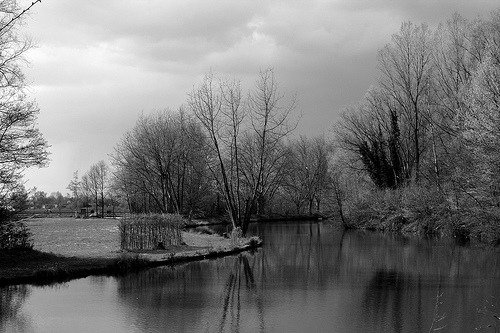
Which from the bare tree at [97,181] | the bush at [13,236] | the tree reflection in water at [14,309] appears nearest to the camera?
the tree reflection in water at [14,309]

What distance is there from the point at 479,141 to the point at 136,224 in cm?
1697

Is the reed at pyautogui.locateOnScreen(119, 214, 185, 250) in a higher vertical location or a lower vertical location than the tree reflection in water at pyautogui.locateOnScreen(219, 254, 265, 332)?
higher

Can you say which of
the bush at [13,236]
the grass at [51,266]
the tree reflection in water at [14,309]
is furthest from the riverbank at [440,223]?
the tree reflection in water at [14,309]

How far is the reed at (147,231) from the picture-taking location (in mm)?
23812

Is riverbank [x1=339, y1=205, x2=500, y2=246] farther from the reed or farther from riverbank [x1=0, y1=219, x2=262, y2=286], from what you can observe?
the reed

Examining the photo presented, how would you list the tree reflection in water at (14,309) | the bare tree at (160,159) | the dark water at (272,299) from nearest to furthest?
the tree reflection in water at (14,309) → the dark water at (272,299) → the bare tree at (160,159)

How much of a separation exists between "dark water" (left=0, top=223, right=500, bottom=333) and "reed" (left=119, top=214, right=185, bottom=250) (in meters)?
3.80

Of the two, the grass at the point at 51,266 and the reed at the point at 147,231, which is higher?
the reed at the point at 147,231

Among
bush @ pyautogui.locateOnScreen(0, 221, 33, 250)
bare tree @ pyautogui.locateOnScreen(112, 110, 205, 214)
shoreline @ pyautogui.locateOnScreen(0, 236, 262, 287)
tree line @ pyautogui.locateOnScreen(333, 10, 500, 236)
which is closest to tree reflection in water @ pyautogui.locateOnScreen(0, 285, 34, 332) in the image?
shoreline @ pyautogui.locateOnScreen(0, 236, 262, 287)

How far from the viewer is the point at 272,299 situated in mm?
14008

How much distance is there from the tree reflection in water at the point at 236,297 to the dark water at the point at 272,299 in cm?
2

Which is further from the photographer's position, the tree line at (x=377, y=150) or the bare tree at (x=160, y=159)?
the bare tree at (x=160, y=159)

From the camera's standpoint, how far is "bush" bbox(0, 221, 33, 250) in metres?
19.3

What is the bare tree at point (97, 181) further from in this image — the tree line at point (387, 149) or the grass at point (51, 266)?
the grass at point (51, 266)
